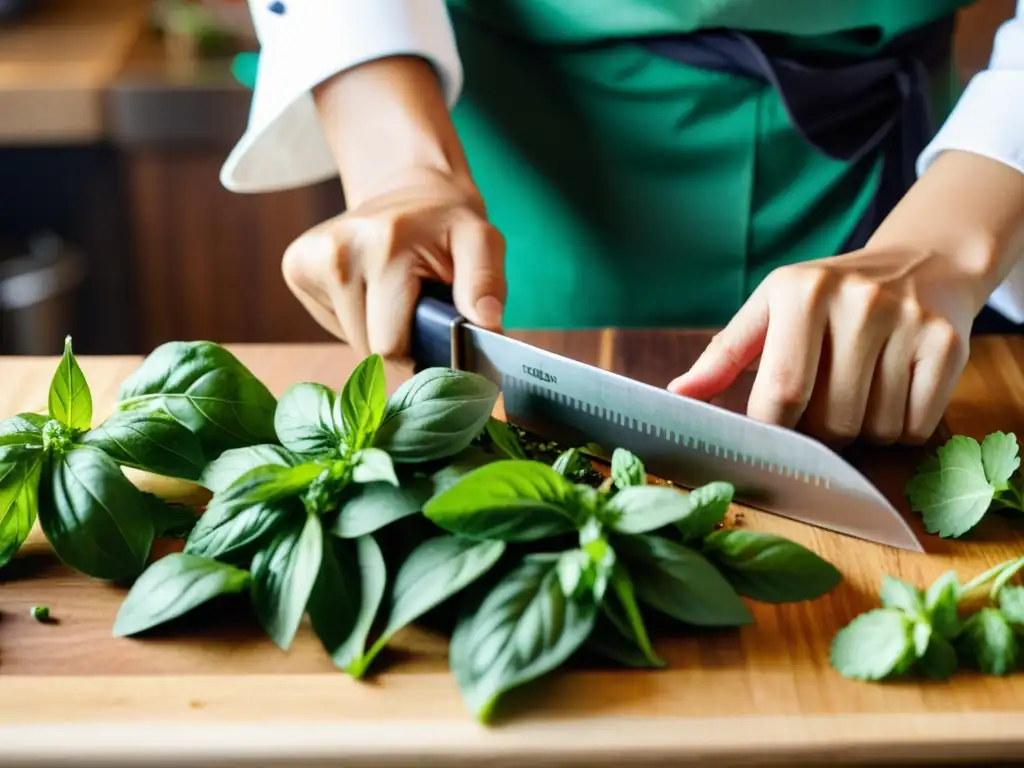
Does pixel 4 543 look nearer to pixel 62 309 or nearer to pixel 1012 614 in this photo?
pixel 1012 614

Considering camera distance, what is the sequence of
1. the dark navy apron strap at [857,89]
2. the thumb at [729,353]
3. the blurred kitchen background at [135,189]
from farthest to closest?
the blurred kitchen background at [135,189] < the dark navy apron strap at [857,89] < the thumb at [729,353]

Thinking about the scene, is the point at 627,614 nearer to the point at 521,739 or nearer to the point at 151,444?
the point at 521,739

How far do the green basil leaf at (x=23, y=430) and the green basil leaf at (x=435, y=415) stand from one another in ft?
0.69

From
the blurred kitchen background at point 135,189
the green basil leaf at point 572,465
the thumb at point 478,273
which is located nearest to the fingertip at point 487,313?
the thumb at point 478,273

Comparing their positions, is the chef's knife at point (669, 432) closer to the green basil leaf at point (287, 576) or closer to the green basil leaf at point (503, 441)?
the green basil leaf at point (503, 441)

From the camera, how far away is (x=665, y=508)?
1.97 ft

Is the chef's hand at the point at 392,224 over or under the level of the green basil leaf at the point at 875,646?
over

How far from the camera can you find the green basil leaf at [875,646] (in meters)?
0.58

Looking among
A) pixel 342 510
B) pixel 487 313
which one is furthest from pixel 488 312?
pixel 342 510

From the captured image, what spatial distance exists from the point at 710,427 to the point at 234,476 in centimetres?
28

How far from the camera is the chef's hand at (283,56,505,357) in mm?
846

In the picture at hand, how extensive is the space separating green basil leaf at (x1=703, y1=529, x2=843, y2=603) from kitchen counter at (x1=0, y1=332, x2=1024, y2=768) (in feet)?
0.07

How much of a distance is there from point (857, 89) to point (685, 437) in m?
0.47

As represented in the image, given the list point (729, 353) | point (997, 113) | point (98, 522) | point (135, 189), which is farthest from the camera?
point (135, 189)
